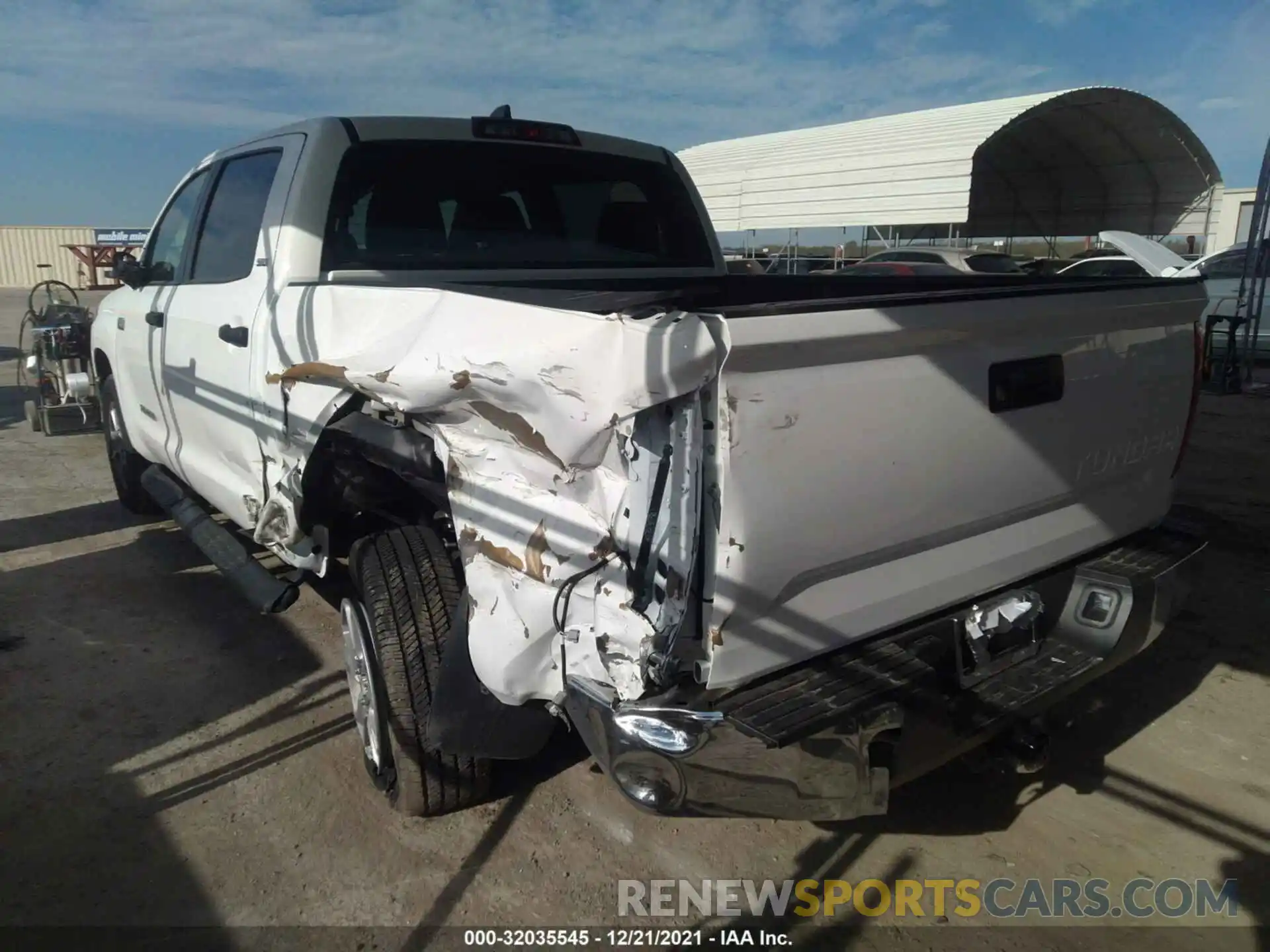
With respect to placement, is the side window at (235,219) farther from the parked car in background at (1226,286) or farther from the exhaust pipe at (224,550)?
the parked car in background at (1226,286)

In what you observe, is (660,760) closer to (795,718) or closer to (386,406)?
(795,718)

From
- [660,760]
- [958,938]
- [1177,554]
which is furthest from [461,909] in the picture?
[1177,554]

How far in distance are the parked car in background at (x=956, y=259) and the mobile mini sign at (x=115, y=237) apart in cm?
3143

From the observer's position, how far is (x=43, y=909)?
2607 mm

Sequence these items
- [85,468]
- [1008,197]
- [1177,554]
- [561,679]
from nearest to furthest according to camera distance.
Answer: [561,679], [1177,554], [85,468], [1008,197]

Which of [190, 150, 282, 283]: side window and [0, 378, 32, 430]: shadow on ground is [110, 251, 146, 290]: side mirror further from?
[0, 378, 32, 430]: shadow on ground

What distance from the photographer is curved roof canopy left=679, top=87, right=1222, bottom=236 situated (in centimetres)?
2256

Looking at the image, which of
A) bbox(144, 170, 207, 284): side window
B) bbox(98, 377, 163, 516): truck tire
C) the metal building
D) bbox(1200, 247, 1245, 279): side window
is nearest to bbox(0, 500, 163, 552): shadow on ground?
bbox(98, 377, 163, 516): truck tire

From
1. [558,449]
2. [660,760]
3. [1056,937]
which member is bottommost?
[1056,937]

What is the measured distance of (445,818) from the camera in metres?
3.04

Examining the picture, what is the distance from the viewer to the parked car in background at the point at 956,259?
18.0 m

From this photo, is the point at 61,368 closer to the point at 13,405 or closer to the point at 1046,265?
the point at 13,405

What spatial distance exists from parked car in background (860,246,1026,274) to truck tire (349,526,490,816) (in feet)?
53.2

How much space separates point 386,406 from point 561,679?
895 mm
